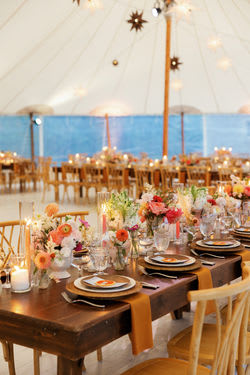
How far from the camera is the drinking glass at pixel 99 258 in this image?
2549mm

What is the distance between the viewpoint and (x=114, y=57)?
1412 centimetres

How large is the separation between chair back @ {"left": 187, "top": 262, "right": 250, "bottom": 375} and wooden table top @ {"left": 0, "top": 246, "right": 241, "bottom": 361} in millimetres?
320

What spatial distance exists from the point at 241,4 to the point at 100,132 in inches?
303

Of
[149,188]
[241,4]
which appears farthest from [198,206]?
[241,4]

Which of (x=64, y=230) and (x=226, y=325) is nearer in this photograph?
(x=226, y=325)

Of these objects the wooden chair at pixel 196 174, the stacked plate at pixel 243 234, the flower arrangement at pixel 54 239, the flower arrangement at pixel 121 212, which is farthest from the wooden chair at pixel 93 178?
the flower arrangement at pixel 54 239

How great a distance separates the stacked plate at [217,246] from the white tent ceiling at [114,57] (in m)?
8.28

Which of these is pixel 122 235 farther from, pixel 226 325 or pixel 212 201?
pixel 212 201

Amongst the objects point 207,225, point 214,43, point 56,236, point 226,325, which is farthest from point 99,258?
point 214,43

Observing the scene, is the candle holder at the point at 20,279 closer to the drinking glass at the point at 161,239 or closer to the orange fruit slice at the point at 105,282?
the orange fruit slice at the point at 105,282

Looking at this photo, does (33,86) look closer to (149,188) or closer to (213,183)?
(213,183)

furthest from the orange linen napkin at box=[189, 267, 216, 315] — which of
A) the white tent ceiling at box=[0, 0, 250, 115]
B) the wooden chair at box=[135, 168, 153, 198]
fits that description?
the white tent ceiling at box=[0, 0, 250, 115]

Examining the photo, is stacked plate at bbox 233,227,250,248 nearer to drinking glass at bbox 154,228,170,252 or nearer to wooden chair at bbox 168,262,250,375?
drinking glass at bbox 154,228,170,252

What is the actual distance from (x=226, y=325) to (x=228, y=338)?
0.05 metres
